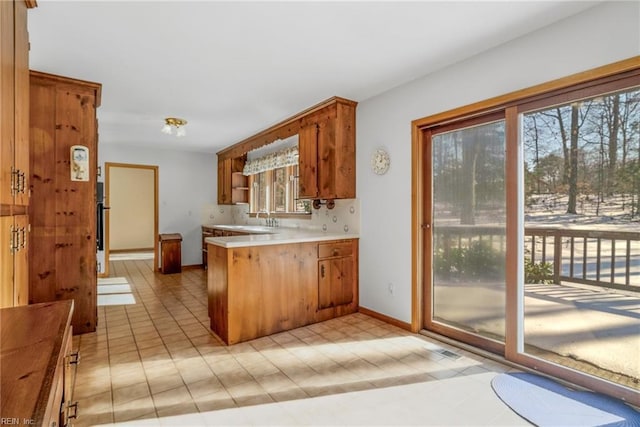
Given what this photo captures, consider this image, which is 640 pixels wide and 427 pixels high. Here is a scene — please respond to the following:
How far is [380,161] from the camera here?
137 inches

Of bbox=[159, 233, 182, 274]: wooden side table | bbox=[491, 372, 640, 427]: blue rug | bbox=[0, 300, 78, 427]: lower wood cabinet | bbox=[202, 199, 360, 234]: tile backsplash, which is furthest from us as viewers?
bbox=[159, 233, 182, 274]: wooden side table

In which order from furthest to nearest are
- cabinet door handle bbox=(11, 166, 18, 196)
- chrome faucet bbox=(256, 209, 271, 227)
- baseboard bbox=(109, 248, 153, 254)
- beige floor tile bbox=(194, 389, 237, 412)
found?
baseboard bbox=(109, 248, 153, 254) → chrome faucet bbox=(256, 209, 271, 227) → beige floor tile bbox=(194, 389, 237, 412) → cabinet door handle bbox=(11, 166, 18, 196)

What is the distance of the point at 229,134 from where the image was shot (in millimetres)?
5344

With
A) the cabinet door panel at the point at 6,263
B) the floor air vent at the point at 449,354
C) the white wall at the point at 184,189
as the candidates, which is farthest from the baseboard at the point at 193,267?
the cabinet door panel at the point at 6,263

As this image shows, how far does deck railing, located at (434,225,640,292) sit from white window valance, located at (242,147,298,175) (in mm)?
2917

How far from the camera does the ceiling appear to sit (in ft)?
6.70

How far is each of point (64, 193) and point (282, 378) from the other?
103 inches

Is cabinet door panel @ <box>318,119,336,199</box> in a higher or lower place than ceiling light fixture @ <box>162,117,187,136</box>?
lower

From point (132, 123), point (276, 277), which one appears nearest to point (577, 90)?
point (276, 277)

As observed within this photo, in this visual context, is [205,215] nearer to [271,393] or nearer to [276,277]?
[276,277]

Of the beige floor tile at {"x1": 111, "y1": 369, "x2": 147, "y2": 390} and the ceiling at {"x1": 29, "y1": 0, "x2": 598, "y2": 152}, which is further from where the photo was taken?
the beige floor tile at {"x1": 111, "y1": 369, "x2": 147, "y2": 390}

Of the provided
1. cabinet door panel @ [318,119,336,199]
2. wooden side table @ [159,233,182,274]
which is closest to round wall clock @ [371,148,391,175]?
cabinet door panel @ [318,119,336,199]

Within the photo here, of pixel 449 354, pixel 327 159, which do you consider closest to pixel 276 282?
pixel 327 159

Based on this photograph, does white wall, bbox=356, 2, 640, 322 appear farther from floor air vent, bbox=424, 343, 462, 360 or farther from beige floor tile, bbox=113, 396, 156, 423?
beige floor tile, bbox=113, 396, 156, 423
